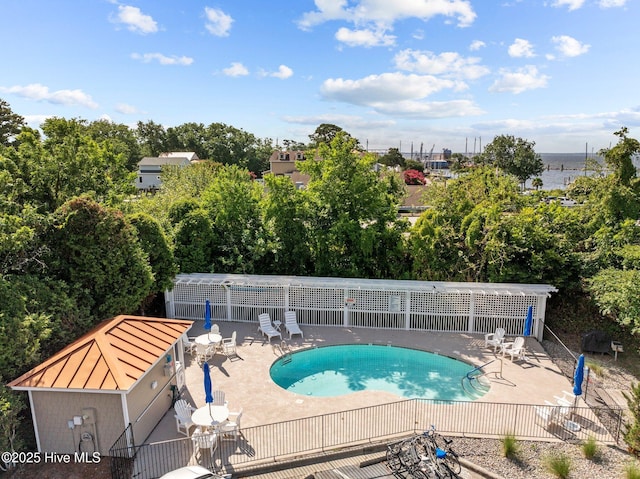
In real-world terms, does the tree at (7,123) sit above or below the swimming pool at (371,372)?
above

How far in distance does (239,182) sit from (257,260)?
4.55m

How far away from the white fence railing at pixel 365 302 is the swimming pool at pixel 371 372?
2.06 metres

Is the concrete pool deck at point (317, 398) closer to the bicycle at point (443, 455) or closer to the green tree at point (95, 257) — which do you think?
the bicycle at point (443, 455)

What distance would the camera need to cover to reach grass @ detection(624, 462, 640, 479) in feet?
29.4

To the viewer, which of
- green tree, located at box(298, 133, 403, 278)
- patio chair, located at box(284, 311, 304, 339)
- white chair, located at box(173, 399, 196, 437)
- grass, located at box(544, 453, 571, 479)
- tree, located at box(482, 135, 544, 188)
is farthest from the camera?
tree, located at box(482, 135, 544, 188)

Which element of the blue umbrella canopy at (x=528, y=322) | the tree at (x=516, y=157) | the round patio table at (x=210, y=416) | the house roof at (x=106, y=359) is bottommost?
the round patio table at (x=210, y=416)

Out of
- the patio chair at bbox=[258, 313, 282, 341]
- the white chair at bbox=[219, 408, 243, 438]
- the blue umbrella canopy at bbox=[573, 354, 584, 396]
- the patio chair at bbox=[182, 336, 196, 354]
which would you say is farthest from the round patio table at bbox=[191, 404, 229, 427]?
the blue umbrella canopy at bbox=[573, 354, 584, 396]

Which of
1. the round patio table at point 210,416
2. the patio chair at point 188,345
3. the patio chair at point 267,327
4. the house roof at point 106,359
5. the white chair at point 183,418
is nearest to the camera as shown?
the house roof at point 106,359

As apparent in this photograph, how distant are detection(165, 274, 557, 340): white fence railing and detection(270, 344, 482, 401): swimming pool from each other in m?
2.06

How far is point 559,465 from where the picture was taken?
31.0ft

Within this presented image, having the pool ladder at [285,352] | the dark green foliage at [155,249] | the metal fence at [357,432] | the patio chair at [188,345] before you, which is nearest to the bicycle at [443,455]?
the metal fence at [357,432]

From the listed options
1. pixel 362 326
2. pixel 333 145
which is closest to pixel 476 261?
pixel 362 326

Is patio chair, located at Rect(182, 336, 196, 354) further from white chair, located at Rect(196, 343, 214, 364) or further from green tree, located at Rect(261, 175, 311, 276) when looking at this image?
green tree, located at Rect(261, 175, 311, 276)

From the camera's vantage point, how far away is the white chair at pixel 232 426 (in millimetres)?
10641
